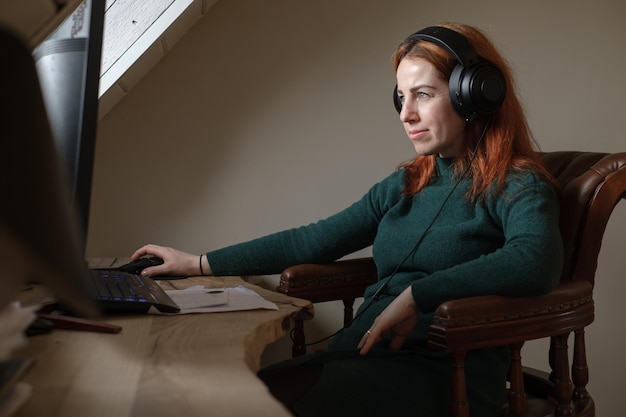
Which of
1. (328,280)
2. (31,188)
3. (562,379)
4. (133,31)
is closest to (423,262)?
(328,280)

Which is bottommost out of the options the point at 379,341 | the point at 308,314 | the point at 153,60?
the point at 379,341

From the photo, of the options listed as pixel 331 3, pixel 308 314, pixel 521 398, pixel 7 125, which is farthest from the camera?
pixel 331 3

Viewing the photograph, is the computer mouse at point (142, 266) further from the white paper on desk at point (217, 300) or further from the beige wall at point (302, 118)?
the beige wall at point (302, 118)

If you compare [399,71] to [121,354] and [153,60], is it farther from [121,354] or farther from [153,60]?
[121,354]

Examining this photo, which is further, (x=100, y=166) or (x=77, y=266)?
(x=100, y=166)

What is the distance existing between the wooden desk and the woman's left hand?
28cm

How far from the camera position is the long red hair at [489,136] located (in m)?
1.58

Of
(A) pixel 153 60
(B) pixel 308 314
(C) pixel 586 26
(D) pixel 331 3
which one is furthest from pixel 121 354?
(C) pixel 586 26

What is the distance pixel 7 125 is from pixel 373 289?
138cm

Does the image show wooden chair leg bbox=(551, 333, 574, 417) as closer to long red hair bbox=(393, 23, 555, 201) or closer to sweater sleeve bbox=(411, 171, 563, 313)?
sweater sleeve bbox=(411, 171, 563, 313)

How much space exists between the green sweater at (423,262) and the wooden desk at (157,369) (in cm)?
27

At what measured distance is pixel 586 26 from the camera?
2502 millimetres

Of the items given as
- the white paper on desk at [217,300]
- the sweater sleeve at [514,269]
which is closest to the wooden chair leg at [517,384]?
the sweater sleeve at [514,269]

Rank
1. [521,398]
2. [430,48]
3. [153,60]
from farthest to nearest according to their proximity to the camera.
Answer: [153,60]
[430,48]
[521,398]
